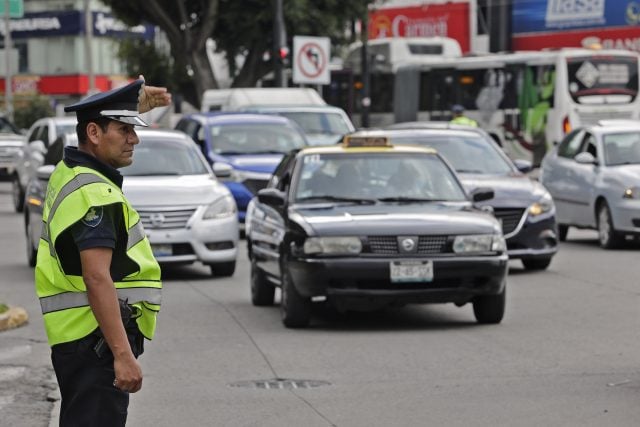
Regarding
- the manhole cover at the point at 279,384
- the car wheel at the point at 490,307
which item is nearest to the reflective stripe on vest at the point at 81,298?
the manhole cover at the point at 279,384

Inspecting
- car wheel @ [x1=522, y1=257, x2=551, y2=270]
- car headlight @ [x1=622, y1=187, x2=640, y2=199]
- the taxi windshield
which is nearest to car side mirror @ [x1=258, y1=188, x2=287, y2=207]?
the taxi windshield

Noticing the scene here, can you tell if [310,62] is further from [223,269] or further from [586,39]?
[223,269]

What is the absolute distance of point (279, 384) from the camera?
10125 mm

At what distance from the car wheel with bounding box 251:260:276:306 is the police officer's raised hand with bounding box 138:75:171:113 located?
8434mm

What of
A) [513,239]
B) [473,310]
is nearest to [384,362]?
[473,310]

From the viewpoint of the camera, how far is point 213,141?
24266 millimetres

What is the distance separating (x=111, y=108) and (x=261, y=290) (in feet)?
30.3

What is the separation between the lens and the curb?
1315 cm

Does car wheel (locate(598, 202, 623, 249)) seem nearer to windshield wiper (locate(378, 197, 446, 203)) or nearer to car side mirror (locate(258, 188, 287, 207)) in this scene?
windshield wiper (locate(378, 197, 446, 203))

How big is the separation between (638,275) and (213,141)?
8.83 metres

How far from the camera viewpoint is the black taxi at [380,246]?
12.4m

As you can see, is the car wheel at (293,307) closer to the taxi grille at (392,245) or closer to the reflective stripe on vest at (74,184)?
the taxi grille at (392,245)

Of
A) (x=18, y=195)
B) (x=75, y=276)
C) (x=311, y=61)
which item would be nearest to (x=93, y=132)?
(x=75, y=276)

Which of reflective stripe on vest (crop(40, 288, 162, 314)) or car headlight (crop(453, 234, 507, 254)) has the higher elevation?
reflective stripe on vest (crop(40, 288, 162, 314))
